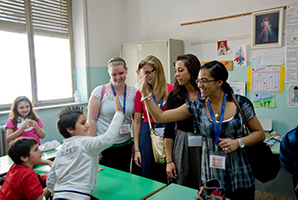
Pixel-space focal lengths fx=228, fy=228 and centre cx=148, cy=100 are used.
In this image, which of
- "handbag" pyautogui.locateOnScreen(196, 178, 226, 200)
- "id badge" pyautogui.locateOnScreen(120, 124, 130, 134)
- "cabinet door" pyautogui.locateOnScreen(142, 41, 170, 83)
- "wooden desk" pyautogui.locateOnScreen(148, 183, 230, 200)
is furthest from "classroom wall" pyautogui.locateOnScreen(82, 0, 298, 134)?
"handbag" pyautogui.locateOnScreen(196, 178, 226, 200)

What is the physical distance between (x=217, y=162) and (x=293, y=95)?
6.95 ft

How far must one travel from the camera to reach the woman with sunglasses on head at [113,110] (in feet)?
6.79

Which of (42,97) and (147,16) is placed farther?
(147,16)

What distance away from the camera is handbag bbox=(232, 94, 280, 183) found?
145 centimetres

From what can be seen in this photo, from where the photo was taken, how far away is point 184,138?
1699 mm

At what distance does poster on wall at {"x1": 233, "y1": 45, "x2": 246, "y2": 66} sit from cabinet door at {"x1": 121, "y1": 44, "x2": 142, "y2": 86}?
160 centimetres

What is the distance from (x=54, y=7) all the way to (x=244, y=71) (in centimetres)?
339

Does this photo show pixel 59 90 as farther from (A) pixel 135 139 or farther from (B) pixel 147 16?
(A) pixel 135 139

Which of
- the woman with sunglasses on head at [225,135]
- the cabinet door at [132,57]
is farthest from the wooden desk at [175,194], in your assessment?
the cabinet door at [132,57]

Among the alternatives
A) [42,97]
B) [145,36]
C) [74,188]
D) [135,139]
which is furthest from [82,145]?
[145,36]

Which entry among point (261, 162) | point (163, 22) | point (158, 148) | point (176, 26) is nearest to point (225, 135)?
point (261, 162)

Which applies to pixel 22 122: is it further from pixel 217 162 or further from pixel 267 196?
pixel 267 196

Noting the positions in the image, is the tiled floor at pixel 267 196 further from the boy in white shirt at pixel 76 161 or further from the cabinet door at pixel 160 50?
the boy in white shirt at pixel 76 161

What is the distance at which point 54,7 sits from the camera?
4055 millimetres
